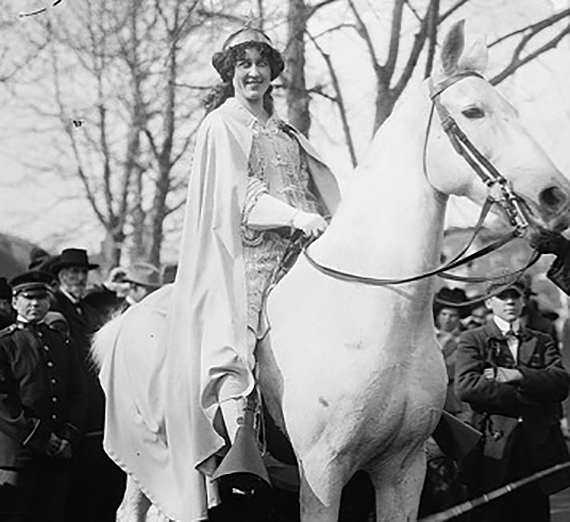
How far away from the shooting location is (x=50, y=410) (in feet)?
24.2

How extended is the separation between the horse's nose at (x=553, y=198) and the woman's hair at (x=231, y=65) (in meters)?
1.56

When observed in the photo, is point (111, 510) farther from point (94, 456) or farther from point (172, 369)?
point (172, 369)

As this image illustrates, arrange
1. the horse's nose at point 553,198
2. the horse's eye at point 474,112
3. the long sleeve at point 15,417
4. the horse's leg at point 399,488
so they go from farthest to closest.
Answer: the long sleeve at point 15,417
the horse's leg at point 399,488
the horse's eye at point 474,112
the horse's nose at point 553,198

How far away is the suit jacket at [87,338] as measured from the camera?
7.86 meters

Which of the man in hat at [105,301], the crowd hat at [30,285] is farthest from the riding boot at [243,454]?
the man in hat at [105,301]

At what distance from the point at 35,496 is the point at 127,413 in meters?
1.56

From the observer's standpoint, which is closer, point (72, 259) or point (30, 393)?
point (30, 393)

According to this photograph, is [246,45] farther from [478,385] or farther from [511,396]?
[511,396]

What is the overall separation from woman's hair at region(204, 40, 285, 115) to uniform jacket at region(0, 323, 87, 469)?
6.56ft

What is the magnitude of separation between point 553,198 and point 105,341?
2607mm

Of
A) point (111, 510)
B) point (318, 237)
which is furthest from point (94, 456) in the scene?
point (318, 237)

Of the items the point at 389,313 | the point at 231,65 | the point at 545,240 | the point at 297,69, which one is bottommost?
the point at 389,313

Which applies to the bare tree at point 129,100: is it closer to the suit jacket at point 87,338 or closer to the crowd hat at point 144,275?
the crowd hat at point 144,275

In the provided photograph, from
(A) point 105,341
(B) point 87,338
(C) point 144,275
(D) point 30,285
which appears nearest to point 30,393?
(D) point 30,285
